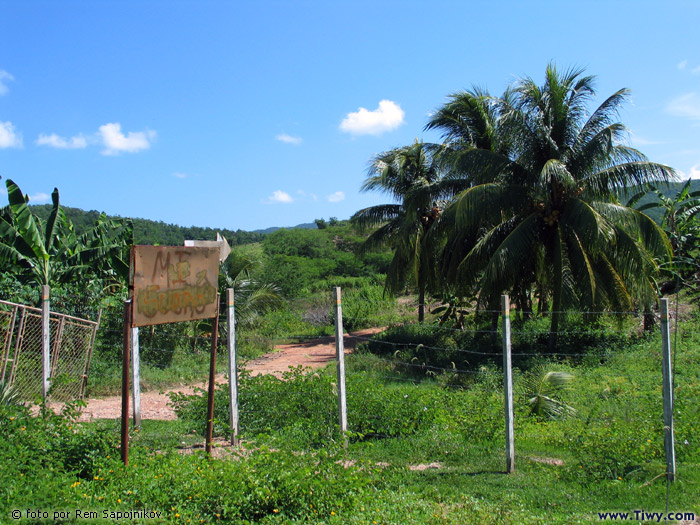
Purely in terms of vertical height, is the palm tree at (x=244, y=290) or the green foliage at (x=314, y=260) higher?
the green foliage at (x=314, y=260)

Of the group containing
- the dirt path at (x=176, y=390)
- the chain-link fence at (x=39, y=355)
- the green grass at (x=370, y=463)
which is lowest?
the dirt path at (x=176, y=390)

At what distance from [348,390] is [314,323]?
15880mm

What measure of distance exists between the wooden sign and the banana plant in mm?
8637

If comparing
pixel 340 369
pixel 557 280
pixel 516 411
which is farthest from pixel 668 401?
pixel 557 280

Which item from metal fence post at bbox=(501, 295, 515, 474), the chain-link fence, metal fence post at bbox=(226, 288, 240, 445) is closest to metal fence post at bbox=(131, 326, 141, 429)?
metal fence post at bbox=(226, 288, 240, 445)

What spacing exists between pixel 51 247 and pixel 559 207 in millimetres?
12761

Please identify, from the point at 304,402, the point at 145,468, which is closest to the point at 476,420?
the point at 304,402

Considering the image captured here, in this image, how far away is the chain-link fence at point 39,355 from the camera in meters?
7.91

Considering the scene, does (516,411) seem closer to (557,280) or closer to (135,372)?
(135,372)

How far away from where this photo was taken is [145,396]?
10211 mm

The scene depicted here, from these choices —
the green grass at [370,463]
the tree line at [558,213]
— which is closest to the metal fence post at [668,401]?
the green grass at [370,463]

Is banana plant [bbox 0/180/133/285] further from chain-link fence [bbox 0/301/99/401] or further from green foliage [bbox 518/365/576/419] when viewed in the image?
green foliage [bbox 518/365/576/419]

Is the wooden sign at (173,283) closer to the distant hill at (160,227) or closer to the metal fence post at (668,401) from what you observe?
the metal fence post at (668,401)

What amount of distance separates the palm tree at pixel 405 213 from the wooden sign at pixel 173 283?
12804 millimetres
